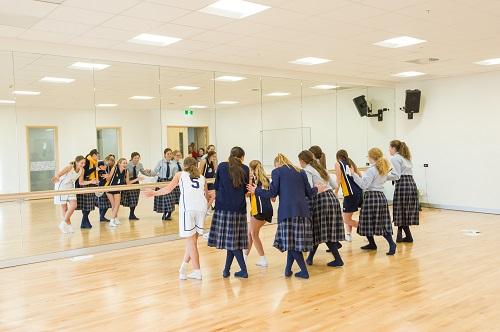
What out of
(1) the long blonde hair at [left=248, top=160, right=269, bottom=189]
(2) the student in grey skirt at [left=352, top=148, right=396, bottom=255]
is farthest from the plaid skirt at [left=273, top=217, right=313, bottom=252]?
(2) the student in grey skirt at [left=352, top=148, right=396, bottom=255]

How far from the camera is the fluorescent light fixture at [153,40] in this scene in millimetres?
5968

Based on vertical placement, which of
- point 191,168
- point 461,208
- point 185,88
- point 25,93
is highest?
point 185,88

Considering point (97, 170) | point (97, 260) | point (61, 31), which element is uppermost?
point (61, 31)

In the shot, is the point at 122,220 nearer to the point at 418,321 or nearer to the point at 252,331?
the point at 252,331

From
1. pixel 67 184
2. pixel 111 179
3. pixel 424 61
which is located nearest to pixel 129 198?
pixel 111 179

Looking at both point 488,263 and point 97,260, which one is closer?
point 488,263

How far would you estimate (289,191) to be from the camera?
4.71 m

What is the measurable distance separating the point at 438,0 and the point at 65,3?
359 centimetres

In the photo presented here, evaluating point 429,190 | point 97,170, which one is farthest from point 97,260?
point 429,190

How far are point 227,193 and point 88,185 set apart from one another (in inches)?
120

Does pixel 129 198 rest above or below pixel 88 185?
below

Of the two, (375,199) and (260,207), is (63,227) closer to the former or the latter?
(260,207)

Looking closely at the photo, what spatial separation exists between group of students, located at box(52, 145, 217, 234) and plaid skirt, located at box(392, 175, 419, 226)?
8.87 ft

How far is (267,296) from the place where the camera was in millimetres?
4352
